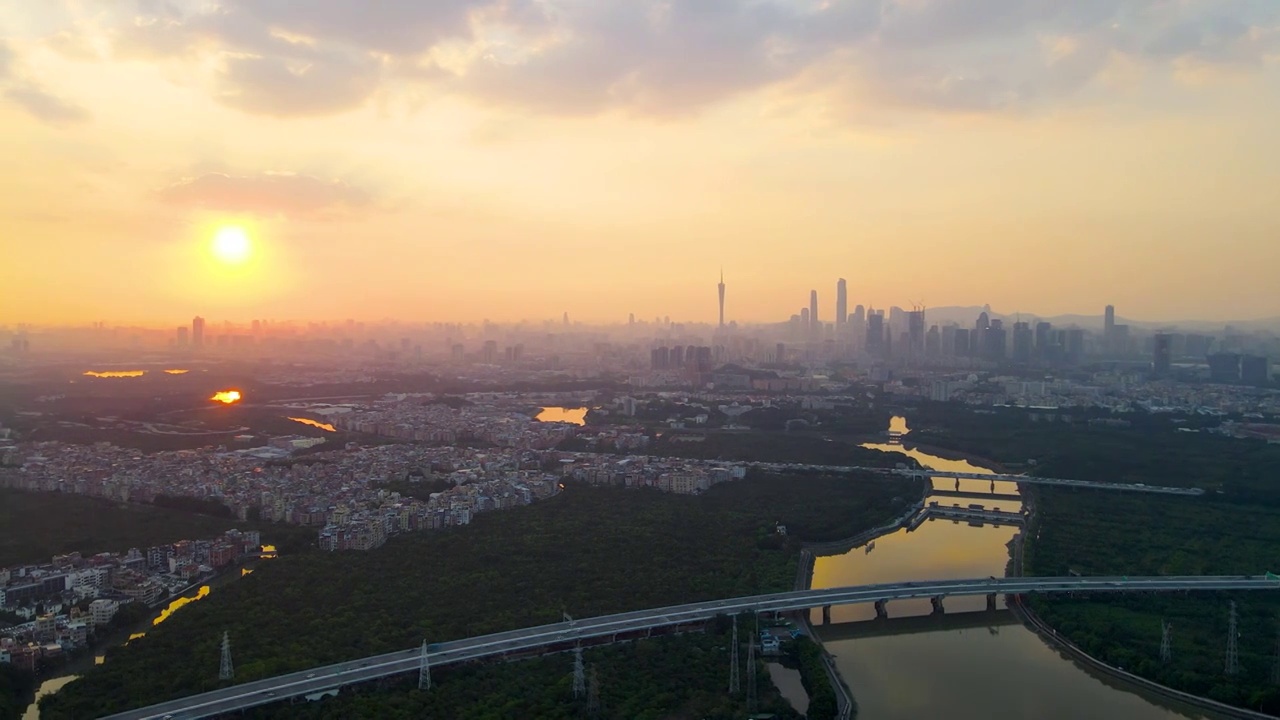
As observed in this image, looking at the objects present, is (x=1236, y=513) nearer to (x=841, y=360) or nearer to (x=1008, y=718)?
(x=1008, y=718)

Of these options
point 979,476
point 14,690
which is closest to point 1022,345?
point 979,476

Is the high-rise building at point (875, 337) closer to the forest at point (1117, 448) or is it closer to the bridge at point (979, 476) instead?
the forest at point (1117, 448)

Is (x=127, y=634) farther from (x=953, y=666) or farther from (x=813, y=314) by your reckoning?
(x=813, y=314)

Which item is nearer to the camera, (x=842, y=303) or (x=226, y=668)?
(x=226, y=668)

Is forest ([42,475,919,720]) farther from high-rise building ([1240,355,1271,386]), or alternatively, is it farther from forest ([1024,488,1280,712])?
high-rise building ([1240,355,1271,386])

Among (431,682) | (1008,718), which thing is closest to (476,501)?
(431,682)
